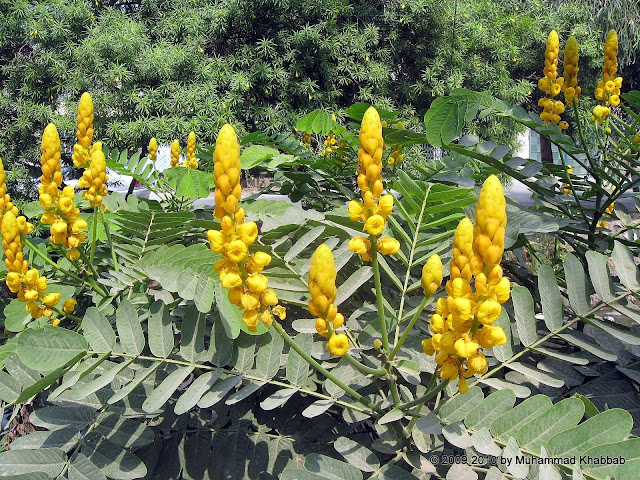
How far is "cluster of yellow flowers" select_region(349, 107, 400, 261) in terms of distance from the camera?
32.0 inches

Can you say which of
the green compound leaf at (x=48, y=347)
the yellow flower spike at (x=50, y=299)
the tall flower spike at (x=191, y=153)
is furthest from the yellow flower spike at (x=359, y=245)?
the tall flower spike at (x=191, y=153)

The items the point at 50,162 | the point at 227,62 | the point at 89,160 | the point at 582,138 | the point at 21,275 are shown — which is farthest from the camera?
the point at 227,62

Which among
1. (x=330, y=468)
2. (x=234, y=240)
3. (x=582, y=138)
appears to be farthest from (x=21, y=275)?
(x=582, y=138)

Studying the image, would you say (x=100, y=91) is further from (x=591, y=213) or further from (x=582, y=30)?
(x=582, y=30)

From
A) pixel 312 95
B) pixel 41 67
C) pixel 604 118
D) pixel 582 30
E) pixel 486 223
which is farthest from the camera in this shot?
pixel 582 30

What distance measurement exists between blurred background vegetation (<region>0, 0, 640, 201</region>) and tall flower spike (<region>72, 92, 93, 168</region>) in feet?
17.0

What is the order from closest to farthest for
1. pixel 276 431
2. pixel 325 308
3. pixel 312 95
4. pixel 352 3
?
pixel 325 308, pixel 276 431, pixel 312 95, pixel 352 3

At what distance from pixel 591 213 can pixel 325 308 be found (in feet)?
3.74

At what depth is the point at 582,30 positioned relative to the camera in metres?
10.0

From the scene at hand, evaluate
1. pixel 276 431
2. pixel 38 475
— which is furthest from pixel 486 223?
pixel 38 475

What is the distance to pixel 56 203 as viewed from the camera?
154cm

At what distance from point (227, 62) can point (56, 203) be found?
6743 mm

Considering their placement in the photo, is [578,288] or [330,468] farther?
[578,288]

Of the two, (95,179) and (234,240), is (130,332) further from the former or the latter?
(95,179)
